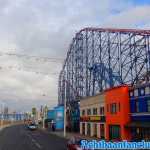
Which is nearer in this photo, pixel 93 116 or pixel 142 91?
pixel 142 91

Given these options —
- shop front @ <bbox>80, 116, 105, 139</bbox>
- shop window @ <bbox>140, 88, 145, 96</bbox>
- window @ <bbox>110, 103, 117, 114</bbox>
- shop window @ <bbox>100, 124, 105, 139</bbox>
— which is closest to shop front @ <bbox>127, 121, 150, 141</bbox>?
shop window @ <bbox>140, 88, 145, 96</bbox>

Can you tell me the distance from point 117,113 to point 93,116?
639 inches

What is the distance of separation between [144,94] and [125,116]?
6.79 m

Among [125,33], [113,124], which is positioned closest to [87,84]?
[125,33]

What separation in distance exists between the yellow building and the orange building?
3.62m

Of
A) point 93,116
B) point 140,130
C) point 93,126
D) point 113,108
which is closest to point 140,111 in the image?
point 140,130

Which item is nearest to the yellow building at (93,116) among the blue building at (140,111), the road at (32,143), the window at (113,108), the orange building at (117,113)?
the orange building at (117,113)

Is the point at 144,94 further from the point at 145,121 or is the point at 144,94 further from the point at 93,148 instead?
the point at 93,148

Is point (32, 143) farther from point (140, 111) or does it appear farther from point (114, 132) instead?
point (140, 111)

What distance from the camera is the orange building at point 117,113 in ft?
188

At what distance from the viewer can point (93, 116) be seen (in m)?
76.2

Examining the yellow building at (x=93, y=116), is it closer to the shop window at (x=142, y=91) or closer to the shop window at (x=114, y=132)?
the shop window at (x=114, y=132)

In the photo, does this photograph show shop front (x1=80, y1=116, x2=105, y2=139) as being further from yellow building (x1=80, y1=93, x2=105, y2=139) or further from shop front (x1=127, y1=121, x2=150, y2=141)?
shop front (x1=127, y1=121, x2=150, y2=141)

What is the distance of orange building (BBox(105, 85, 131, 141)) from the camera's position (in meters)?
57.3
